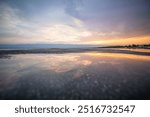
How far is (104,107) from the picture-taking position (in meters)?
2.65

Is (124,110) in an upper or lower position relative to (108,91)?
lower

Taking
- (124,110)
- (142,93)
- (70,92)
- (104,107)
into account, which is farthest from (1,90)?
(142,93)

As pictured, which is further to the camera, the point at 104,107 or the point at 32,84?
the point at 32,84

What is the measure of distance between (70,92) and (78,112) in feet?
2.36

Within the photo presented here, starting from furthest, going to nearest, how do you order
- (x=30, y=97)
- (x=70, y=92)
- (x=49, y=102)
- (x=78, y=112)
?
(x=70, y=92), (x=30, y=97), (x=49, y=102), (x=78, y=112)

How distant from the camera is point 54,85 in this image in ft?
12.1

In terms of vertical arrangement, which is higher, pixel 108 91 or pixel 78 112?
pixel 108 91

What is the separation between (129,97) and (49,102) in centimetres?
200

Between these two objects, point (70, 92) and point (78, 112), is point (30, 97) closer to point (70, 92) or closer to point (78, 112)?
point (70, 92)

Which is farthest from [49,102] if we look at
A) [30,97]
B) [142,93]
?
[142,93]

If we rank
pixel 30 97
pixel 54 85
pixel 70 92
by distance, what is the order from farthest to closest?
1. pixel 54 85
2. pixel 70 92
3. pixel 30 97

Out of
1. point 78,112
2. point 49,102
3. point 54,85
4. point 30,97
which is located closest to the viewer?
point 78,112

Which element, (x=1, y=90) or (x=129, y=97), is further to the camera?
(x=1, y=90)

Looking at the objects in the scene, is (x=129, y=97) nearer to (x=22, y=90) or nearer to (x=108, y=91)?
(x=108, y=91)
